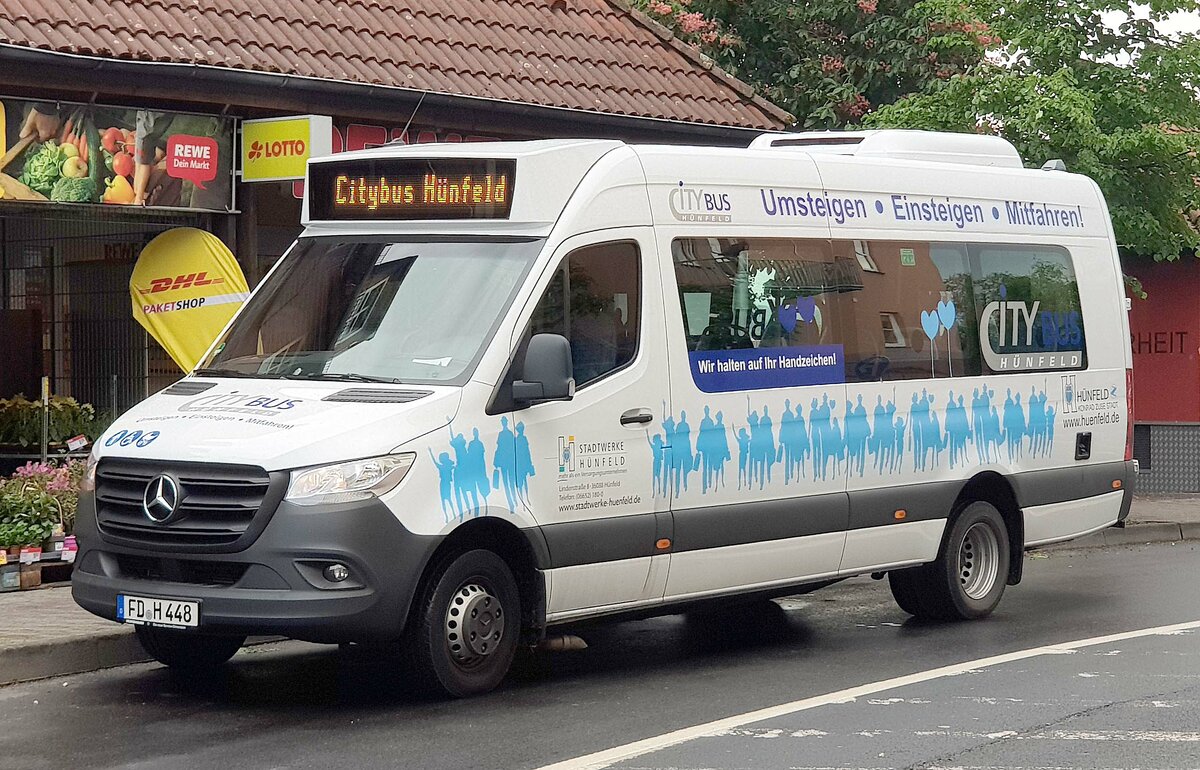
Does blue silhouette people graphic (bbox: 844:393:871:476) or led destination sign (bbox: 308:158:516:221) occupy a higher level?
led destination sign (bbox: 308:158:516:221)

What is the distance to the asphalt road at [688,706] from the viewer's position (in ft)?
23.7

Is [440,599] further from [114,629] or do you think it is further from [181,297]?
[181,297]

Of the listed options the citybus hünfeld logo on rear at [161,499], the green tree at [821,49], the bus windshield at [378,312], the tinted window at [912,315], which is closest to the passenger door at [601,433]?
the bus windshield at [378,312]

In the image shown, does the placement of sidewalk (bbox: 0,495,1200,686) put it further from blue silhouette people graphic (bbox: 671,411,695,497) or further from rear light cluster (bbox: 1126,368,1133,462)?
rear light cluster (bbox: 1126,368,1133,462)

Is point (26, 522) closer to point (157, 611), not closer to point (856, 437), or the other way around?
point (157, 611)

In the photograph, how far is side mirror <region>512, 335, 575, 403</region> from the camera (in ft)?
27.6

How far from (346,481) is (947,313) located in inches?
180

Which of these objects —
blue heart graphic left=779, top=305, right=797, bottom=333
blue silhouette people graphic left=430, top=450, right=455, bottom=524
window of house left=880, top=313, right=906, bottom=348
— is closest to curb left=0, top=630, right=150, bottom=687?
blue silhouette people graphic left=430, top=450, right=455, bottom=524

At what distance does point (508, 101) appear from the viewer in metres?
14.4

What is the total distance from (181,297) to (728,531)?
5.11 m

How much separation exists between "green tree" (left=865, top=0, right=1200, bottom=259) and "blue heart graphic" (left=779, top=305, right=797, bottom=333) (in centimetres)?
731

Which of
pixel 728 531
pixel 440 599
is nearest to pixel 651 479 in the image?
pixel 728 531

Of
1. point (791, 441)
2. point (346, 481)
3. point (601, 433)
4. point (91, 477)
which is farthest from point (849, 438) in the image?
point (91, 477)

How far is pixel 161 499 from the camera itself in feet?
26.7
